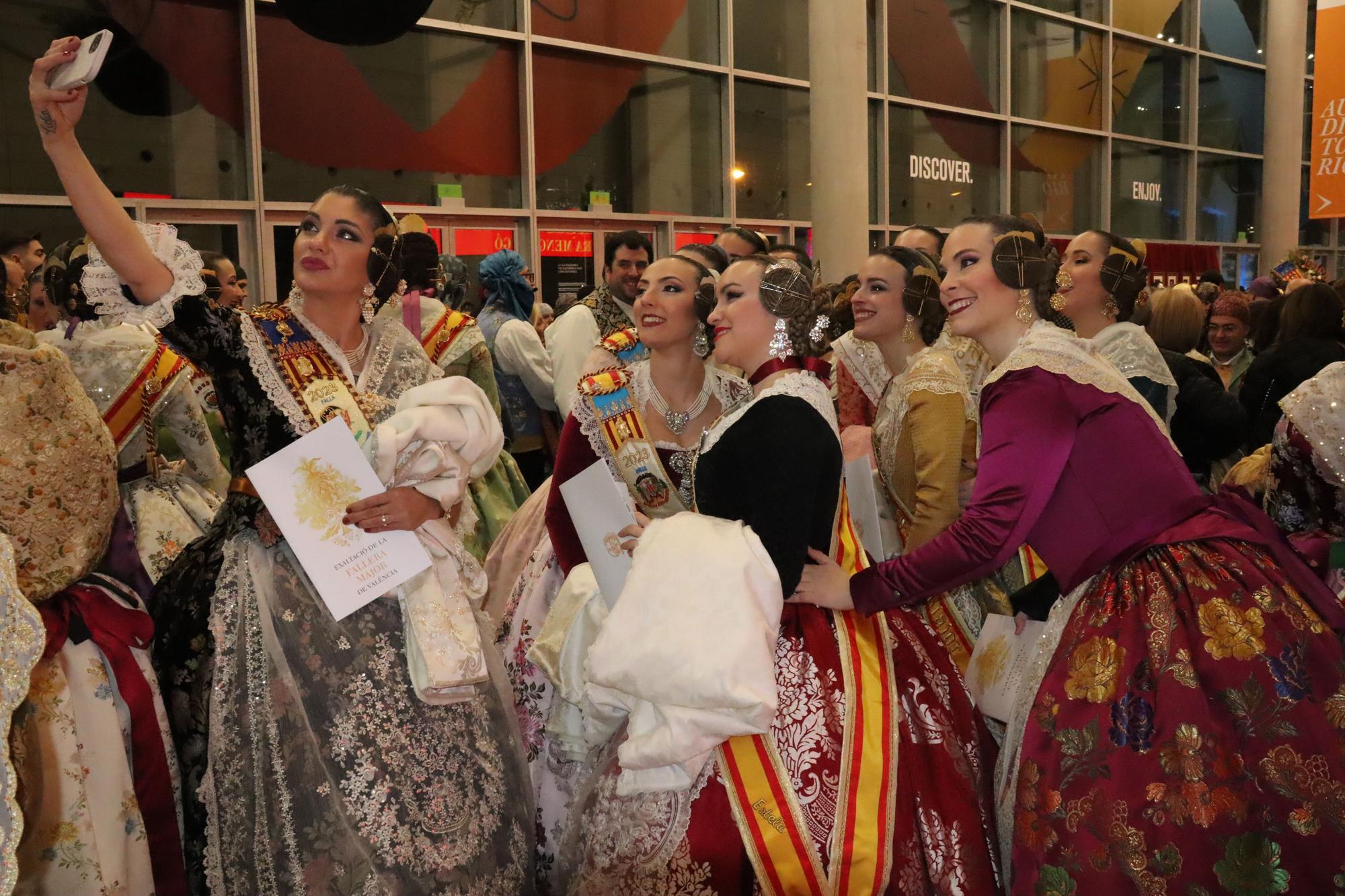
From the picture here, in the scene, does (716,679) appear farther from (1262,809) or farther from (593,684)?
(1262,809)

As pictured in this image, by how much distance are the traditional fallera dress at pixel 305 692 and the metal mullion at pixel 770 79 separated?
8.32 m

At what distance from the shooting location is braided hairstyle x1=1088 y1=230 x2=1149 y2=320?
3.80 meters

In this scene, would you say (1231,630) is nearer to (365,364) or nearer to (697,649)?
(697,649)

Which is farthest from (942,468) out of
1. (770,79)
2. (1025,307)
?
(770,79)

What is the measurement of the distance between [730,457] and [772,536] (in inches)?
6.3

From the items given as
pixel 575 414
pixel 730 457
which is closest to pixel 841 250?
pixel 575 414

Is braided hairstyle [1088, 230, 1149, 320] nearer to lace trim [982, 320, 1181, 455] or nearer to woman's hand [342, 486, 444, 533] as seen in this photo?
lace trim [982, 320, 1181, 455]

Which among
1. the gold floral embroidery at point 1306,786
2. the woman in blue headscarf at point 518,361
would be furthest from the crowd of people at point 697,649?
the woman in blue headscarf at point 518,361

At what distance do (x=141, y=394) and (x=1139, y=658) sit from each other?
2.48 meters

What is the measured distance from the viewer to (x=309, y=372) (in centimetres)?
242

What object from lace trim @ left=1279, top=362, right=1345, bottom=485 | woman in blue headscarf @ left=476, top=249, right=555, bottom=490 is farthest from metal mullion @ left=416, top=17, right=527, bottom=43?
lace trim @ left=1279, top=362, right=1345, bottom=485

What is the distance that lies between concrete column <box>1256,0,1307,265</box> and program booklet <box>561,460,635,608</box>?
14045 millimetres

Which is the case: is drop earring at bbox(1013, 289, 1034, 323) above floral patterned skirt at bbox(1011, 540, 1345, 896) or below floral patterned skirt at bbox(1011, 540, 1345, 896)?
above

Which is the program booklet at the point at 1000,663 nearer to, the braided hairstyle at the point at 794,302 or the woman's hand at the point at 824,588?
the woman's hand at the point at 824,588
